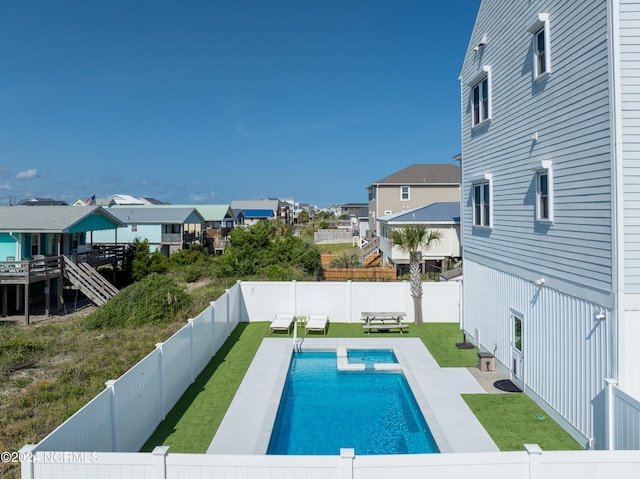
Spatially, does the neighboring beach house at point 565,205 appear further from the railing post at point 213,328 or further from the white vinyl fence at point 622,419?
the railing post at point 213,328

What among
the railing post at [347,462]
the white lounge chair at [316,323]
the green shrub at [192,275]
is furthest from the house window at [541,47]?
the green shrub at [192,275]

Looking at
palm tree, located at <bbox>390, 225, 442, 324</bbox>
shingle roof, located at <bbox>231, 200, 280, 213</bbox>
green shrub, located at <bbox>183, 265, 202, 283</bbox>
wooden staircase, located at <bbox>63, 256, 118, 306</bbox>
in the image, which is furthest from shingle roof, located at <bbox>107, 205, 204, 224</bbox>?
shingle roof, located at <bbox>231, 200, 280, 213</bbox>

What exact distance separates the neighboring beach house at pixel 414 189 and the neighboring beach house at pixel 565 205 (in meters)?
26.5

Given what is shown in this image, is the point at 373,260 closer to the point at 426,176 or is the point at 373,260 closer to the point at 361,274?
the point at 361,274

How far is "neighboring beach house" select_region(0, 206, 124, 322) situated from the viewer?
22.5 meters

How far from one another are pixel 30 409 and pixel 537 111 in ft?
40.7

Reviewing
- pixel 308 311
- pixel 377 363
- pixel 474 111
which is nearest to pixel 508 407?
pixel 377 363

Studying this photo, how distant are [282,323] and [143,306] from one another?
5.38m

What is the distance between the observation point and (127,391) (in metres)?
8.01

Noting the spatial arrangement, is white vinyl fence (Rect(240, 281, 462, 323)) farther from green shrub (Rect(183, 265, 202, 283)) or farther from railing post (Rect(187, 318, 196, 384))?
green shrub (Rect(183, 265, 202, 283))

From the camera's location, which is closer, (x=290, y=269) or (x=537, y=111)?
(x=537, y=111)

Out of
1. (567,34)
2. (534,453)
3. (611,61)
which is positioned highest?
(567,34)

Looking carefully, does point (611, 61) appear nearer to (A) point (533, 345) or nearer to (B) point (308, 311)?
(A) point (533, 345)

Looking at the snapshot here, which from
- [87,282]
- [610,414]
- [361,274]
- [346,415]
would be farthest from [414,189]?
[610,414]
